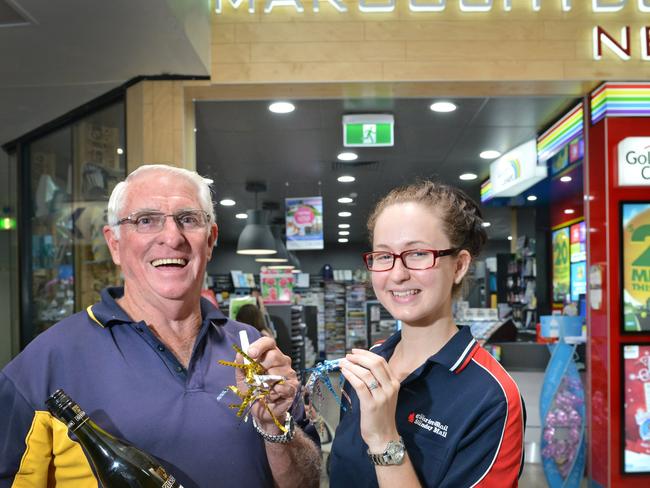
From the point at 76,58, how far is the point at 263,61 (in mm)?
1214

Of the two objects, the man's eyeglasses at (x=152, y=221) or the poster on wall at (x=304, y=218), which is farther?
the poster on wall at (x=304, y=218)

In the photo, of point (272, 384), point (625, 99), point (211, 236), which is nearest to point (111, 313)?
point (211, 236)

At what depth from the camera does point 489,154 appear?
22.4 ft

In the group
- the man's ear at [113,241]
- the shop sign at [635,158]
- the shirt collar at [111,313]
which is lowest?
the shirt collar at [111,313]

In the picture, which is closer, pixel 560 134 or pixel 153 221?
pixel 153 221

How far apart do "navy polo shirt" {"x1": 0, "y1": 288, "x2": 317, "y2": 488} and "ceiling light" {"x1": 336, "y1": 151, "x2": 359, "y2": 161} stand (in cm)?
535

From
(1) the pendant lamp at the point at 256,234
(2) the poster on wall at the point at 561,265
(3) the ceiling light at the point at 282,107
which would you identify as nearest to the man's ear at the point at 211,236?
(3) the ceiling light at the point at 282,107

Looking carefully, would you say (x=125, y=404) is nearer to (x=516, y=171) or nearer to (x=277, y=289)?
(x=516, y=171)

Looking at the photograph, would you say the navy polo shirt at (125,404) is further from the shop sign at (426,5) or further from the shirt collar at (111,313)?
the shop sign at (426,5)

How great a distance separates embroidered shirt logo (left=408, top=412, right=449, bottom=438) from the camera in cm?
130

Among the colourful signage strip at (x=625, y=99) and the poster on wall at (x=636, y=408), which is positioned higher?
the colourful signage strip at (x=625, y=99)

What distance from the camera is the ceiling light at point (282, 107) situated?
4859mm

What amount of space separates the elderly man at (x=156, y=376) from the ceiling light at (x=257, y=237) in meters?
6.63

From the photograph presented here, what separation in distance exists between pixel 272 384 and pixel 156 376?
302mm
